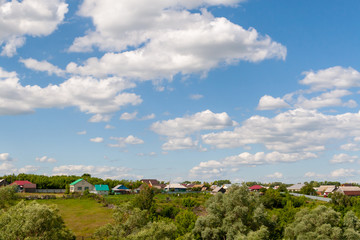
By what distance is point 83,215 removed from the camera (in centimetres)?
9575

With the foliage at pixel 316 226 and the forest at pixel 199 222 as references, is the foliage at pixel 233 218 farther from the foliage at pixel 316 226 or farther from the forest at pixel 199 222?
the foliage at pixel 316 226

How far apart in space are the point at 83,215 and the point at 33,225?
4742 centimetres

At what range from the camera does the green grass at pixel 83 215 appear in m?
80.9

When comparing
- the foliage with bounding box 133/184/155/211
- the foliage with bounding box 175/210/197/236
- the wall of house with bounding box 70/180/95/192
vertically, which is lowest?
the foliage with bounding box 175/210/197/236

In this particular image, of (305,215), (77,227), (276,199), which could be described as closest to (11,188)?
(77,227)

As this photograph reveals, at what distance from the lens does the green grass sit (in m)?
80.9

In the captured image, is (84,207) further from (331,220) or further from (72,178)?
(72,178)

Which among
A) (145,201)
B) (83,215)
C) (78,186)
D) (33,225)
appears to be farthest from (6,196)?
(78,186)

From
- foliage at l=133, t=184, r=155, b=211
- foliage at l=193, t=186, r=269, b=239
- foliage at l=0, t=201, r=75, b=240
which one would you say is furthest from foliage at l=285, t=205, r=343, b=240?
foliage at l=0, t=201, r=75, b=240

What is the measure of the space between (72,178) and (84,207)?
274ft

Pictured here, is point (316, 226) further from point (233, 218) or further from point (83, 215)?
point (83, 215)

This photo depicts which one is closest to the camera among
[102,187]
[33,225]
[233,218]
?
[33,225]

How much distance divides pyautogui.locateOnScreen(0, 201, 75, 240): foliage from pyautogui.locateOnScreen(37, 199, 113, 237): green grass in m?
19.4

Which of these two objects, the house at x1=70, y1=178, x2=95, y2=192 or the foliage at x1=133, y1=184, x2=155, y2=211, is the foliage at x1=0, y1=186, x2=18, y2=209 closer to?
the foliage at x1=133, y1=184, x2=155, y2=211
